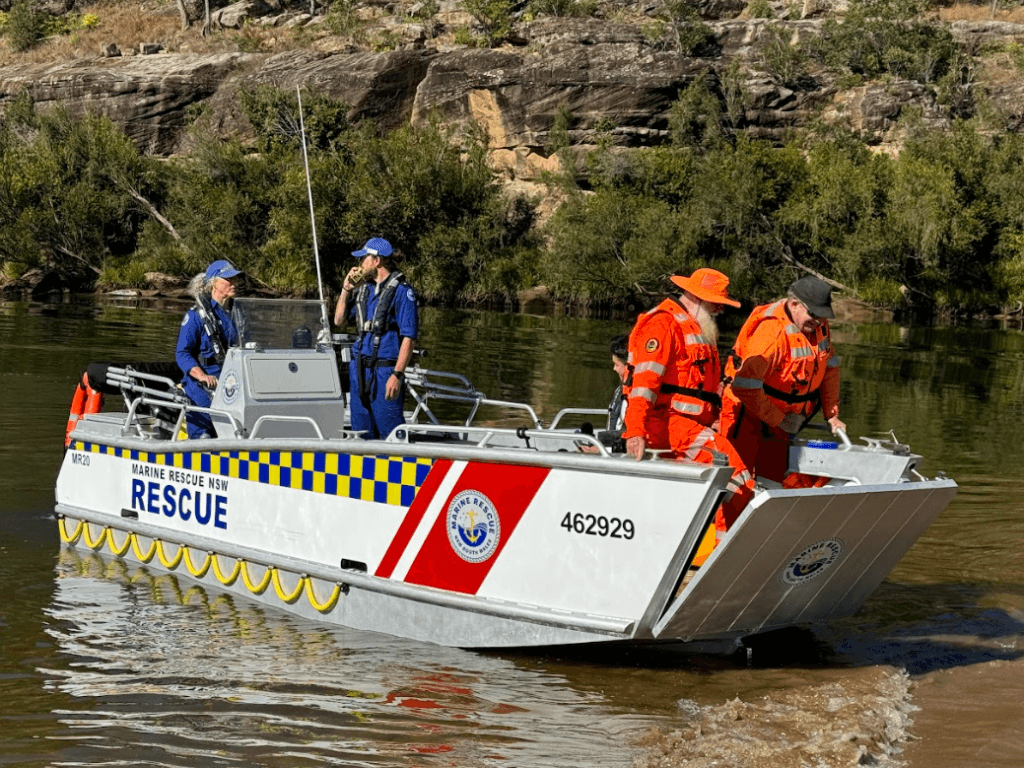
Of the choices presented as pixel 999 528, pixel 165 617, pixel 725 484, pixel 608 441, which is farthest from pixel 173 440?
pixel 999 528

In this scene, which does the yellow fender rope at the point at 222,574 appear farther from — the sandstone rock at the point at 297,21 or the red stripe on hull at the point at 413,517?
the sandstone rock at the point at 297,21

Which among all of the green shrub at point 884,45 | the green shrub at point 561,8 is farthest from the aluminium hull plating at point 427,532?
the green shrub at point 561,8

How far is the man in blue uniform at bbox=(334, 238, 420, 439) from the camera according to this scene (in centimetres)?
818

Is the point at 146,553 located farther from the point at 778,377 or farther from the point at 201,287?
the point at 778,377

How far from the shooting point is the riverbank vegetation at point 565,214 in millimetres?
46562

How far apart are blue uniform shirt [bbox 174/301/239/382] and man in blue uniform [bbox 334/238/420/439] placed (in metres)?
0.81

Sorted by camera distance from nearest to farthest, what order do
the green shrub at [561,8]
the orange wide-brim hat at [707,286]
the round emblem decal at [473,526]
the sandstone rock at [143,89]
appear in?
the orange wide-brim hat at [707,286] < the round emblem decal at [473,526] < the sandstone rock at [143,89] < the green shrub at [561,8]

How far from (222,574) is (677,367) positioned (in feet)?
11.0

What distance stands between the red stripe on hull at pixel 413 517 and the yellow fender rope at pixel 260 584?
3.02ft

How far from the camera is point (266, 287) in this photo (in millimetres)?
48688

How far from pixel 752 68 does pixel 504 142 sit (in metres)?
12.7

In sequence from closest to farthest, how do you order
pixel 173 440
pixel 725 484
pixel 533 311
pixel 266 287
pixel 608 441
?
pixel 725 484, pixel 608 441, pixel 173 440, pixel 533 311, pixel 266 287

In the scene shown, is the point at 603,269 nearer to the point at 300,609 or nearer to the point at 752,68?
the point at 752,68

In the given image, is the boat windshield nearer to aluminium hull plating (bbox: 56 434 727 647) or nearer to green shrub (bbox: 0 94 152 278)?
aluminium hull plating (bbox: 56 434 727 647)
